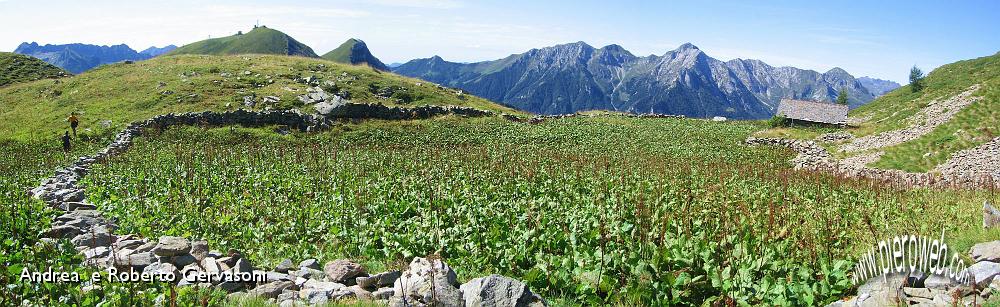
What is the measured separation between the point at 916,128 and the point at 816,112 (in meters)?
22.0

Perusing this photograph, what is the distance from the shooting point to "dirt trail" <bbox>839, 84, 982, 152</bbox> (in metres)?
39.8

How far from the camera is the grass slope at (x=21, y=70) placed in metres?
65.1

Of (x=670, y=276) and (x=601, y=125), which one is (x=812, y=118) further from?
(x=670, y=276)

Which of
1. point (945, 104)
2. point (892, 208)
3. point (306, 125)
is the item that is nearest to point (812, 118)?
point (945, 104)

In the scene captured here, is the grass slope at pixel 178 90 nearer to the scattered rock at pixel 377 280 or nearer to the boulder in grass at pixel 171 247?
the boulder in grass at pixel 171 247

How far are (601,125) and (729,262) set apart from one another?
1661 inches

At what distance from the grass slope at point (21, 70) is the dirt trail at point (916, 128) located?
89199 mm

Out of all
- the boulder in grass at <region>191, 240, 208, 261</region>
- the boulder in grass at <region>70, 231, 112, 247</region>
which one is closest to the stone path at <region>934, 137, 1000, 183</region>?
the boulder in grass at <region>191, 240, 208, 261</region>

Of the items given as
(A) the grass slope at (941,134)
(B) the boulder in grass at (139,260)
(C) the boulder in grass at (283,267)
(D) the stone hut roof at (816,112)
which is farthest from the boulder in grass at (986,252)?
(D) the stone hut roof at (816,112)

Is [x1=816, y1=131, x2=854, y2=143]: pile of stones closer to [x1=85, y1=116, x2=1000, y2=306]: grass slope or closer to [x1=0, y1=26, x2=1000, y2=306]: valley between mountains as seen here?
[x1=0, y1=26, x2=1000, y2=306]: valley between mountains

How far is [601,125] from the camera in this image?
50.9 meters

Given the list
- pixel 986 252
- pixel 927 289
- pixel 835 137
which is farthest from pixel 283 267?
pixel 835 137

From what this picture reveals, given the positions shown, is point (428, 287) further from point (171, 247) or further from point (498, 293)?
point (171, 247)

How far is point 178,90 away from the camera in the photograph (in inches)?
1866
